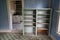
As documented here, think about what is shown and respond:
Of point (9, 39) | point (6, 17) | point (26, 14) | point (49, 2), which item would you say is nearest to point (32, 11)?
point (26, 14)

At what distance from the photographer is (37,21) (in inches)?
177

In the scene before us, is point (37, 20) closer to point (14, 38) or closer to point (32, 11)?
point (32, 11)

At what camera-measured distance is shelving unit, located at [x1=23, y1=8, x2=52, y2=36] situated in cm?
444

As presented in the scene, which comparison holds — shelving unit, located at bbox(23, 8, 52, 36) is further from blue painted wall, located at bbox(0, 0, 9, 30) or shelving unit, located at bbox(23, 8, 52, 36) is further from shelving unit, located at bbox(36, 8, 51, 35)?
blue painted wall, located at bbox(0, 0, 9, 30)

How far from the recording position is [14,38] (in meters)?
4.02

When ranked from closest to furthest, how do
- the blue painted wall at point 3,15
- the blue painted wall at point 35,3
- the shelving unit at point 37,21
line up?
the shelving unit at point 37,21 < the blue painted wall at point 35,3 < the blue painted wall at point 3,15

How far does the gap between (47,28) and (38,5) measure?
4.30 ft

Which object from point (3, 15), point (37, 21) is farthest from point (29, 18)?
point (3, 15)

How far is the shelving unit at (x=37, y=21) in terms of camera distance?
175 inches

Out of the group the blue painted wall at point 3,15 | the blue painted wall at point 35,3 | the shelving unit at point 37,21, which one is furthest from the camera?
the blue painted wall at point 3,15

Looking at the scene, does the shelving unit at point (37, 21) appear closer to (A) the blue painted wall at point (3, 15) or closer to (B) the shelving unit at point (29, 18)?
(B) the shelving unit at point (29, 18)

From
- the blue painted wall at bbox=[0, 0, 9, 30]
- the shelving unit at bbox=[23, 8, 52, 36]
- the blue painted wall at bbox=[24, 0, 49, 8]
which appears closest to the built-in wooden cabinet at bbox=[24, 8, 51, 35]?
the shelving unit at bbox=[23, 8, 52, 36]

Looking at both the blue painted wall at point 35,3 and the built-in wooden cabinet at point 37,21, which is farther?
the blue painted wall at point 35,3

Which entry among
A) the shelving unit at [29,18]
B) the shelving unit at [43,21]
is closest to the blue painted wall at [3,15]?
the shelving unit at [29,18]
